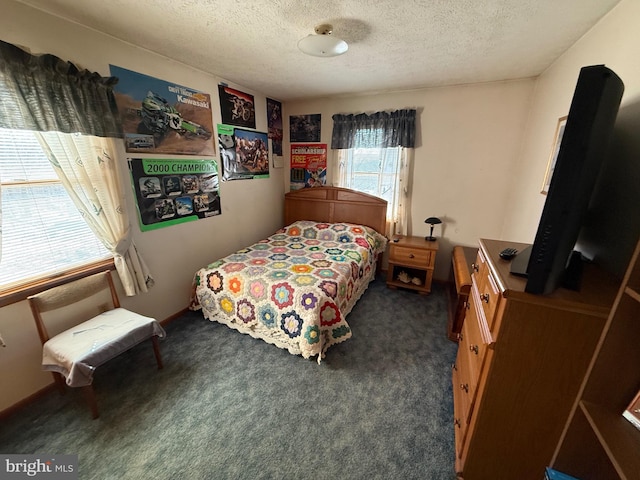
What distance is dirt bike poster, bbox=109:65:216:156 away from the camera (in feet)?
6.63

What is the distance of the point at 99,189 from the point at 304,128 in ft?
8.52

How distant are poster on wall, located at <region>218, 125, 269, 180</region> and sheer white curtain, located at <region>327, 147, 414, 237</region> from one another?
0.95 metres

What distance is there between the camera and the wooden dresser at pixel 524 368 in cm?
89

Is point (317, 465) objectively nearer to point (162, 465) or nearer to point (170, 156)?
point (162, 465)

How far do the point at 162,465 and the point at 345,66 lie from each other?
10.3 ft

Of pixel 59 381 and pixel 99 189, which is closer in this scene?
pixel 59 381

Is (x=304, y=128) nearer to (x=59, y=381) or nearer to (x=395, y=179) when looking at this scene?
(x=395, y=179)

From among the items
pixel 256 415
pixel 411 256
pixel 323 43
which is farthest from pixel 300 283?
Result: pixel 323 43

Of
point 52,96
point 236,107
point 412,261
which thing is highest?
point 236,107

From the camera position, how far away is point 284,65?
2.36 m

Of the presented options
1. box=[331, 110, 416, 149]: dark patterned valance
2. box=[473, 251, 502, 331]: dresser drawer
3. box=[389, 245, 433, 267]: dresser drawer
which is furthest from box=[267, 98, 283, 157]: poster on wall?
box=[473, 251, 502, 331]: dresser drawer

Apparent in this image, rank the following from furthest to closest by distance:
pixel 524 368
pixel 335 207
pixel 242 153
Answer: pixel 335 207
pixel 242 153
pixel 524 368

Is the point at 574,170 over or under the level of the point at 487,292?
over

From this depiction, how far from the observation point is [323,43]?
5.45 ft
